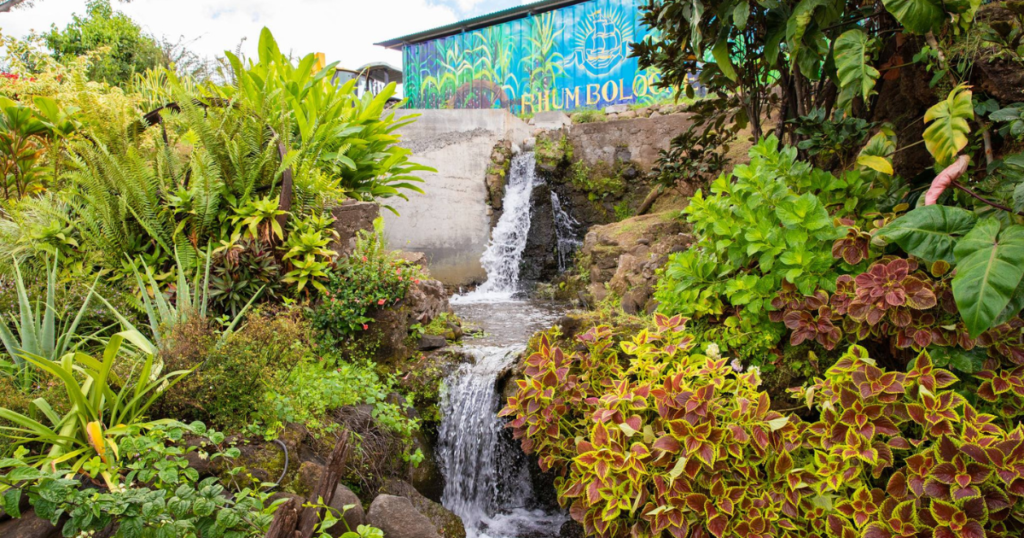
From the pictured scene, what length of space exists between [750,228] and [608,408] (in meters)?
1.20

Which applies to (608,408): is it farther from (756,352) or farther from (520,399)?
(756,352)

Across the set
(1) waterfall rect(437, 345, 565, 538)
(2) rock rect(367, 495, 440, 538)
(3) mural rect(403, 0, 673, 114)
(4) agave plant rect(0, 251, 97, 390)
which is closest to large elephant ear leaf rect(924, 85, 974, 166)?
(2) rock rect(367, 495, 440, 538)

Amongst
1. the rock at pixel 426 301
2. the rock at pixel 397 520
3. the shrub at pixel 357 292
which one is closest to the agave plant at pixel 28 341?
the shrub at pixel 357 292

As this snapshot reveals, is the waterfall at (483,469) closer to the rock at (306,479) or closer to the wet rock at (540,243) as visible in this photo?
the rock at (306,479)

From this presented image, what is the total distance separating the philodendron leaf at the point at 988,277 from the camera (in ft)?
6.16

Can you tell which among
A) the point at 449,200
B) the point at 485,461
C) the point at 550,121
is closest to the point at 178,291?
the point at 485,461

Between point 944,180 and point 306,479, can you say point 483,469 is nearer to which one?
point 306,479

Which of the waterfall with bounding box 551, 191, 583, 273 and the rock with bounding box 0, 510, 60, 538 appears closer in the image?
the rock with bounding box 0, 510, 60, 538

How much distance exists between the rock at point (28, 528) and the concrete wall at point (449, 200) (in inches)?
243

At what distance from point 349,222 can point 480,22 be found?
1024cm

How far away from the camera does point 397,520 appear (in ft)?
8.49

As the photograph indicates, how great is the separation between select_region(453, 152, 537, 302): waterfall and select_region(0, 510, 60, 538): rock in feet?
20.1

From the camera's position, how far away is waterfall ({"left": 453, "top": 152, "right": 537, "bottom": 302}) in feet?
27.2

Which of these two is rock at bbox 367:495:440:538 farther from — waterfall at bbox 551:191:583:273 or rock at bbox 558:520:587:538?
waterfall at bbox 551:191:583:273
